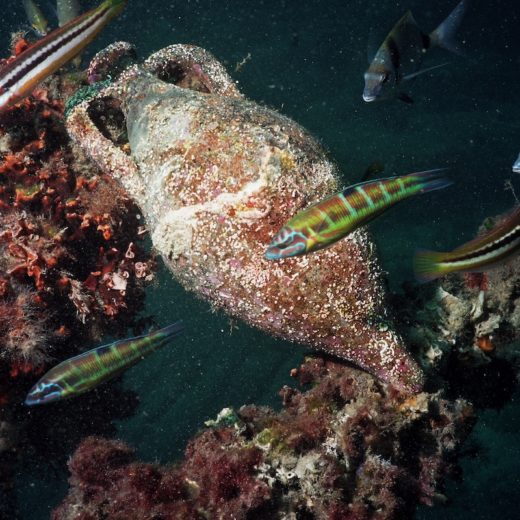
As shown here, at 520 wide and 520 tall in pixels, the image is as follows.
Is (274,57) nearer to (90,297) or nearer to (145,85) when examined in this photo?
(145,85)

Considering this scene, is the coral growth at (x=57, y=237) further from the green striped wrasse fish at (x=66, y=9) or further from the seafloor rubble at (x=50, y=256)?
the green striped wrasse fish at (x=66, y=9)

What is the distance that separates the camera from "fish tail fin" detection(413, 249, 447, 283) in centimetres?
204

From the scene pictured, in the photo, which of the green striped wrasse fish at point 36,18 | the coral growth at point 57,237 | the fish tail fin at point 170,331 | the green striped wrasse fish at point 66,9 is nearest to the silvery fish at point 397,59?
the fish tail fin at point 170,331

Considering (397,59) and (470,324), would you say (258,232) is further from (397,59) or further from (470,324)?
Answer: (470,324)

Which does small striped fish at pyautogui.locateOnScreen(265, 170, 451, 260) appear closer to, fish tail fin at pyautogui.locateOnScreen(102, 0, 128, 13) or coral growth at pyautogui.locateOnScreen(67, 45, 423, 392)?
coral growth at pyautogui.locateOnScreen(67, 45, 423, 392)

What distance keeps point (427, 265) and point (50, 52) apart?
317 cm

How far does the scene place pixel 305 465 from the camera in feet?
11.3

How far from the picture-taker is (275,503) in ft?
11.0

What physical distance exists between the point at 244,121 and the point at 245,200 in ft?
2.82

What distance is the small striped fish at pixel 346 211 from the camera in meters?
2.11

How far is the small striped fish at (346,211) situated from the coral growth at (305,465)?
2228 millimetres

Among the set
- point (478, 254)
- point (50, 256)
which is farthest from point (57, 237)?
point (478, 254)

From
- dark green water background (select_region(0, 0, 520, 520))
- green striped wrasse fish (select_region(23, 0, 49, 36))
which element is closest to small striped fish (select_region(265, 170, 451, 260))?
dark green water background (select_region(0, 0, 520, 520))

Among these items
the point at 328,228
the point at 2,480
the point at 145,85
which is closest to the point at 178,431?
the point at 2,480
